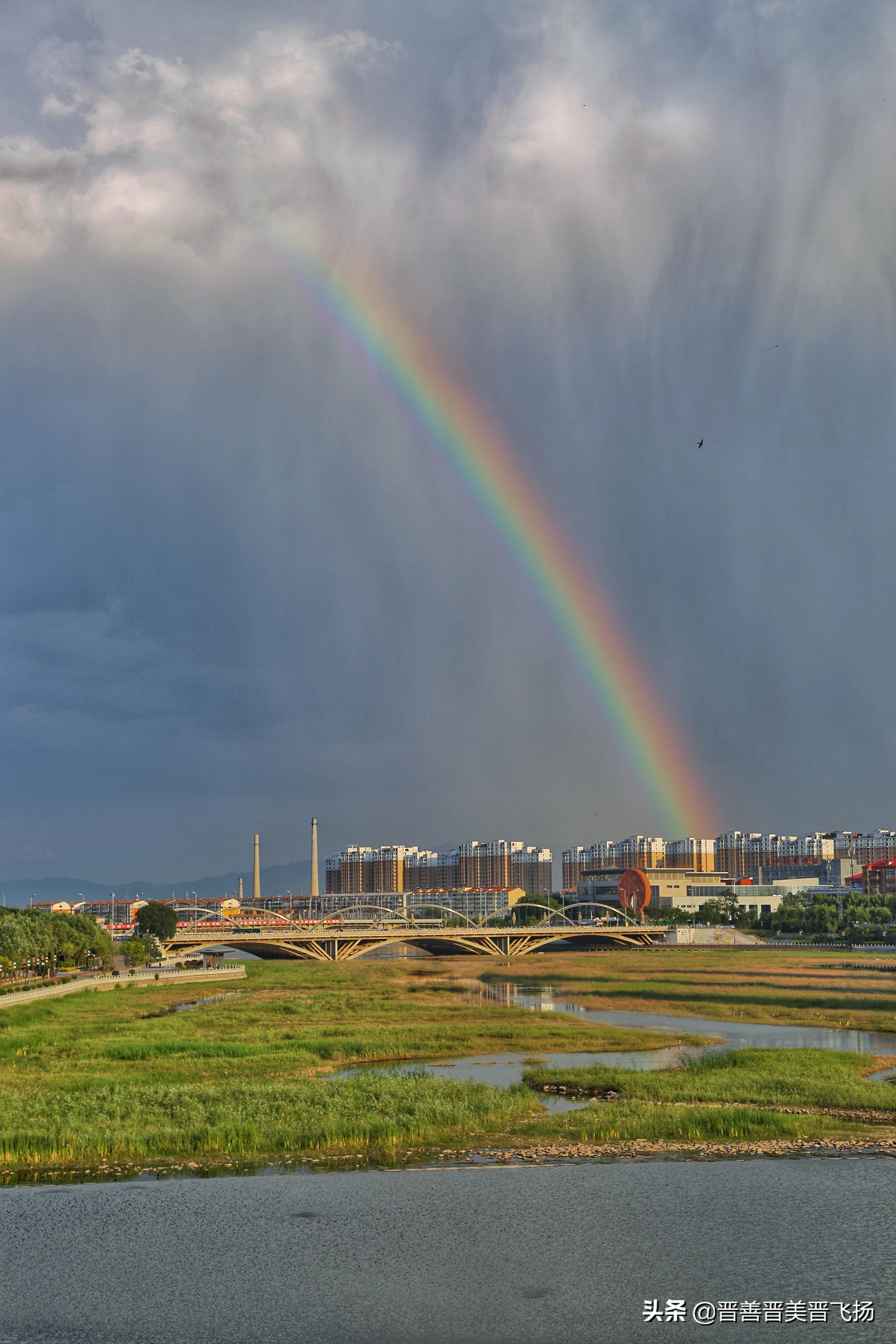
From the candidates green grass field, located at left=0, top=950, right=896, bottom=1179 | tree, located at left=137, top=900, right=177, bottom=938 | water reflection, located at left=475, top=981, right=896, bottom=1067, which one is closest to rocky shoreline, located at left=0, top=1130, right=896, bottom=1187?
green grass field, located at left=0, top=950, right=896, bottom=1179

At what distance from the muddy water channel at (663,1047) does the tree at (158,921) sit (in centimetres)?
6265

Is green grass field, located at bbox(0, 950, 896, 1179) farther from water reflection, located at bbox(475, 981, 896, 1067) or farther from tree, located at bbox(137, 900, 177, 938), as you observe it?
tree, located at bbox(137, 900, 177, 938)

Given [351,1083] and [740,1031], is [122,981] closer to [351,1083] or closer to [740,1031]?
[740,1031]

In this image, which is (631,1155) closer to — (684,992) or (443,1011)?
(443,1011)

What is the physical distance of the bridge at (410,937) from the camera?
12675 cm

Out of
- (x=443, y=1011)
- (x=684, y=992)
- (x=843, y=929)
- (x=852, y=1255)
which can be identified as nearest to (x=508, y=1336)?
(x=852, y=1255)

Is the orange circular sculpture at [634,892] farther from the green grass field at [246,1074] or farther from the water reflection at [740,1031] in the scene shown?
the green grass field at [246,1074]

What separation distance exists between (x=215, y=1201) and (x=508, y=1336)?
9459 mm

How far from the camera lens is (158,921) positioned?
12431 centimetres

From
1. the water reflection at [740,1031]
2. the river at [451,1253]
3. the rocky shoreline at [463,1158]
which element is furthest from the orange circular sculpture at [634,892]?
the river at [451,1253]

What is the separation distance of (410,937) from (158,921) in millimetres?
28377

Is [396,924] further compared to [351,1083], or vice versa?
[396,924]

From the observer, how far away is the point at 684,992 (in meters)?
81.3

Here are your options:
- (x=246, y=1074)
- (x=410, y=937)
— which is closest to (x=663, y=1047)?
(x=246, y=1074)
